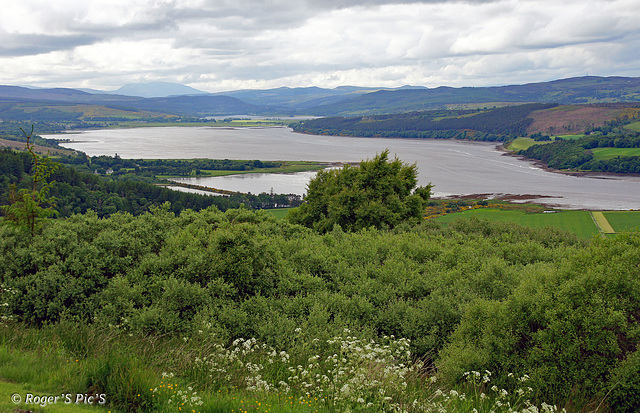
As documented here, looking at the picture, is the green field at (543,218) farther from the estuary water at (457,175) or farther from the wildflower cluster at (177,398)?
the wildflower cluster at (177,398)

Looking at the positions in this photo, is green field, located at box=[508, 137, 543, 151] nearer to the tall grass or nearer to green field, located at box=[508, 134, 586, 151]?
green field, located at box=[508, 134, 586, 151]

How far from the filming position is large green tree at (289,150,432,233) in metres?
26.8

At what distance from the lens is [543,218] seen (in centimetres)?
5975

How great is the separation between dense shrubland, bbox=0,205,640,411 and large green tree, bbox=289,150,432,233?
1076 centimetres

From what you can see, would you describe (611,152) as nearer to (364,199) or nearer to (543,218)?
(543,218)

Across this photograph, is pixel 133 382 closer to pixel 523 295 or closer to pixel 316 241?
pixel 523 295

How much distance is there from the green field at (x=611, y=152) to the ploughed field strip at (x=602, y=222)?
75.3 meters

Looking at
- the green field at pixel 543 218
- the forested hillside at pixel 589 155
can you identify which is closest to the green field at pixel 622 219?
the green field at pixel 543 218

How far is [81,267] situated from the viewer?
451 inches

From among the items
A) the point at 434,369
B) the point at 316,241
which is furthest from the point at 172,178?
the point at 434,369

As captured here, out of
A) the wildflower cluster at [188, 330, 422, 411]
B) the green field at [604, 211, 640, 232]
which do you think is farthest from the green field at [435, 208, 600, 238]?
the wildflower cluster at [188, 330, 422, 411]

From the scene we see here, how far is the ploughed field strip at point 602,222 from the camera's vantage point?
50078 mm

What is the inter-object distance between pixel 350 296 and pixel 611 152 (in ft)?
473

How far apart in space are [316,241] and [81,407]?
11.5m
